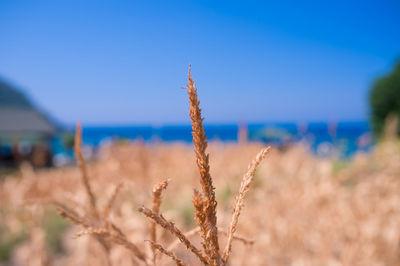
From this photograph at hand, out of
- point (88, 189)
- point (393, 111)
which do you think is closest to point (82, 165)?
point (88, 189)

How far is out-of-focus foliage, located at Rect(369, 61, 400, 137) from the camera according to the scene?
51.7ft

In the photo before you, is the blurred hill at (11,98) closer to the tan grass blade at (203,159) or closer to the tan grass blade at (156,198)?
the tan grass blade at (156,198)

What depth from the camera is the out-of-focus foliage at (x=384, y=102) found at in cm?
1577

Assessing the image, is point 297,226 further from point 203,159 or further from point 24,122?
point 24,122

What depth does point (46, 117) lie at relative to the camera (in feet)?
67.1

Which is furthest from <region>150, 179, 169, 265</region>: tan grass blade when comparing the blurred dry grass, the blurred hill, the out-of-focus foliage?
the blurred hill

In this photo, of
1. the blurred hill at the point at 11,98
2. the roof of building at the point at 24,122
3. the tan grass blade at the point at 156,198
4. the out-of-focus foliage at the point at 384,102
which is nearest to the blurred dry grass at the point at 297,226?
the tan grass blade at the point at 156,198

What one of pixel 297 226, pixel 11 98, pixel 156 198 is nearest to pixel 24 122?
pixel 11 98

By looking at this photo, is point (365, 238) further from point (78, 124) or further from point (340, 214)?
point (78, 124)

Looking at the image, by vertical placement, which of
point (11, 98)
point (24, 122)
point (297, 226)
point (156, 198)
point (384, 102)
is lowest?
point (297, 226)

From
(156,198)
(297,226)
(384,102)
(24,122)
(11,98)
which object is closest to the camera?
(156,198)

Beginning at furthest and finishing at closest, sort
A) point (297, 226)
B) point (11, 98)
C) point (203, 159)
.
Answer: point (11, 98)
point (297, 226)
point (203, 159)

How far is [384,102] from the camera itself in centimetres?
1605

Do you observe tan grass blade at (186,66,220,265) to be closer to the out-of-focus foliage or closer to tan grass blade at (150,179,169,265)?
tan grass blade at (150,179,169,265)
